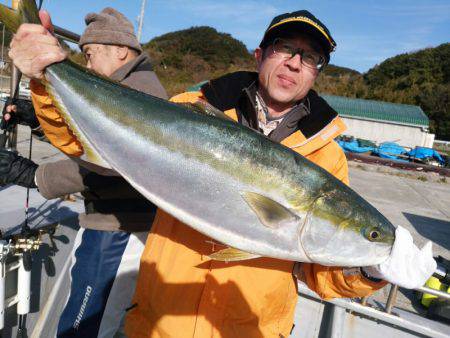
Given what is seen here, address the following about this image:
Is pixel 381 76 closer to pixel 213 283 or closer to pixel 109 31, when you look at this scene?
pixel 109 31

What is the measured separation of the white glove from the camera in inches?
69.5

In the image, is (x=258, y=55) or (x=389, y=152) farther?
(x=389, y=152)

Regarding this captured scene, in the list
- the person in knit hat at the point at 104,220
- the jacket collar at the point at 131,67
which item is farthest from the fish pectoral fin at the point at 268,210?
the jacket collar at the point at 131,67

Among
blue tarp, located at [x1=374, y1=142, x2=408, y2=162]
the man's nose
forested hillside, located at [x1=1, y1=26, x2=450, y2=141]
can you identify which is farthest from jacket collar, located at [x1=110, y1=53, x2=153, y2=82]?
forested hillside, located at [x1=1, y1=26, x2=450, y2=141]

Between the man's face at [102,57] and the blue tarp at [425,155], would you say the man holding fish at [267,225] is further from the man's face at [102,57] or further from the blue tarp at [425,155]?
the blue tarp at [425,155]

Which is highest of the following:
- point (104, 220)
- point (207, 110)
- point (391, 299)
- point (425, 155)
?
point (207, 110)

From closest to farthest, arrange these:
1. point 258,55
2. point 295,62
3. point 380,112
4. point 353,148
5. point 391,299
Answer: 1. point 295,62
2. point 258,55
3. point 391,299
4. point 353,148
5. point 380,112

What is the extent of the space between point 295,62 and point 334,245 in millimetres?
1131

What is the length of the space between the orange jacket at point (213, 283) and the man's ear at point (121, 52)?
1.09 metres

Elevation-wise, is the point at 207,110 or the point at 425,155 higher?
the point at 207,110

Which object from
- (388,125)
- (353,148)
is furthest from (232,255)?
(388,125)

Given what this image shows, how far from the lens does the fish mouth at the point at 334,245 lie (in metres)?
1.73

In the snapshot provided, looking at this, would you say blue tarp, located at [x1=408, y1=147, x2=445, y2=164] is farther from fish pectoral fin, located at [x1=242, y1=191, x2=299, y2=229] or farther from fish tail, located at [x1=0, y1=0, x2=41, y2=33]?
fish tail, located at [x1=0, y1=0, x2=41, y2=33]

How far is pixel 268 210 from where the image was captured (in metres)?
1.71
